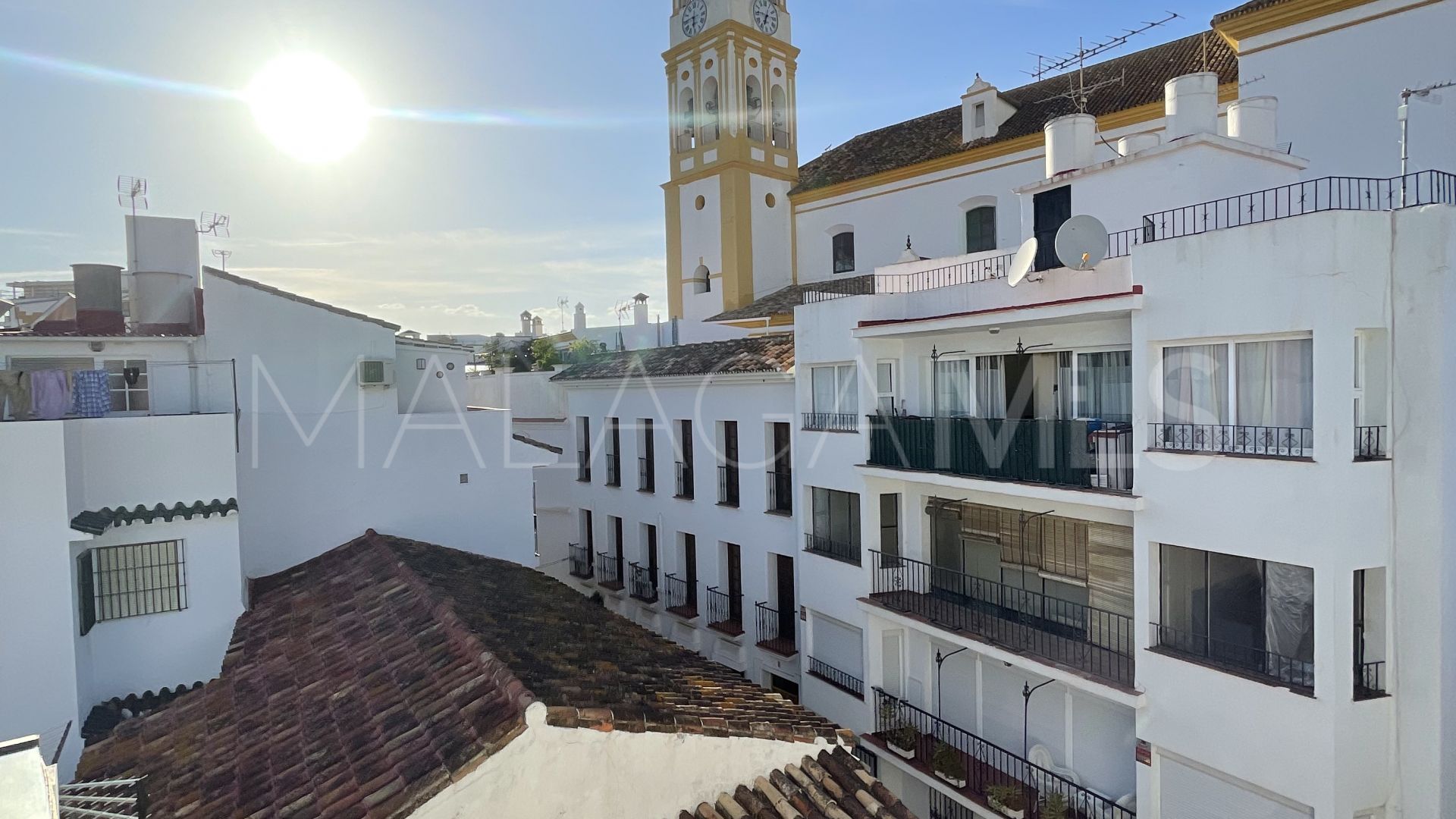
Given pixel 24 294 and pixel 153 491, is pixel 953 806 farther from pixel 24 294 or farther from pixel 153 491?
pixel 24 294

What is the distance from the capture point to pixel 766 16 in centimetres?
2683

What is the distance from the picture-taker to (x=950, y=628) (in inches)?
500

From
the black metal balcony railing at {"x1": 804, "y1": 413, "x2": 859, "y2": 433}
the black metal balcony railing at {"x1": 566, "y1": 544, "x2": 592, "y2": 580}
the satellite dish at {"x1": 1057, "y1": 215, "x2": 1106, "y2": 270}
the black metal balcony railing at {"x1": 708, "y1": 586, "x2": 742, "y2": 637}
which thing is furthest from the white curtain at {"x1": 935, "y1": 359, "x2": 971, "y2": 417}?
the black metal balcony railing at {"x1": 566, "y1": 544, "x2": 592, "y2": 580}

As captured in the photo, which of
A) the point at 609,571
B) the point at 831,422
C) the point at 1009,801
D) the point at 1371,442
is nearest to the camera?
the point at 1371,442

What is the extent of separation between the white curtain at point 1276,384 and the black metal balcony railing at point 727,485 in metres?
11.2

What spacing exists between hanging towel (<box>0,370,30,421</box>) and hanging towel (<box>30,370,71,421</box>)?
95 millimetres

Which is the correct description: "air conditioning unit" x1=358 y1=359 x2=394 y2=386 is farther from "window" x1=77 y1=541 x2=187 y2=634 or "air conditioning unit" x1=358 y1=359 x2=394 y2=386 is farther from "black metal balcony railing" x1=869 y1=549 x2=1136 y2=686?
"black metal balcony railing" x1=869 y1=549 x2=1136 y2=686

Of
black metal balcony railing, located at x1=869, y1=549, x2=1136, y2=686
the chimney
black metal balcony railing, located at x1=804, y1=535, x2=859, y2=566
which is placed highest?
the chimney

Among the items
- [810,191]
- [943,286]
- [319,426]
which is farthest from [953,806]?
[810,191]

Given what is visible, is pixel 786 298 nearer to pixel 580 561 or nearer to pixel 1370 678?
pixel 580 561

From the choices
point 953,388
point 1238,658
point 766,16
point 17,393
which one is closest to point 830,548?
point 953,388

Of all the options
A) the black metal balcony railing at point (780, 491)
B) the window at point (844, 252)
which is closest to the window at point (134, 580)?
the black metal balcony railing at point (780, 491)

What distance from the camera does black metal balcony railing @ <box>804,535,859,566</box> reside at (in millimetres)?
15391

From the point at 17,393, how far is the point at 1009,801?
1452 centimetres
